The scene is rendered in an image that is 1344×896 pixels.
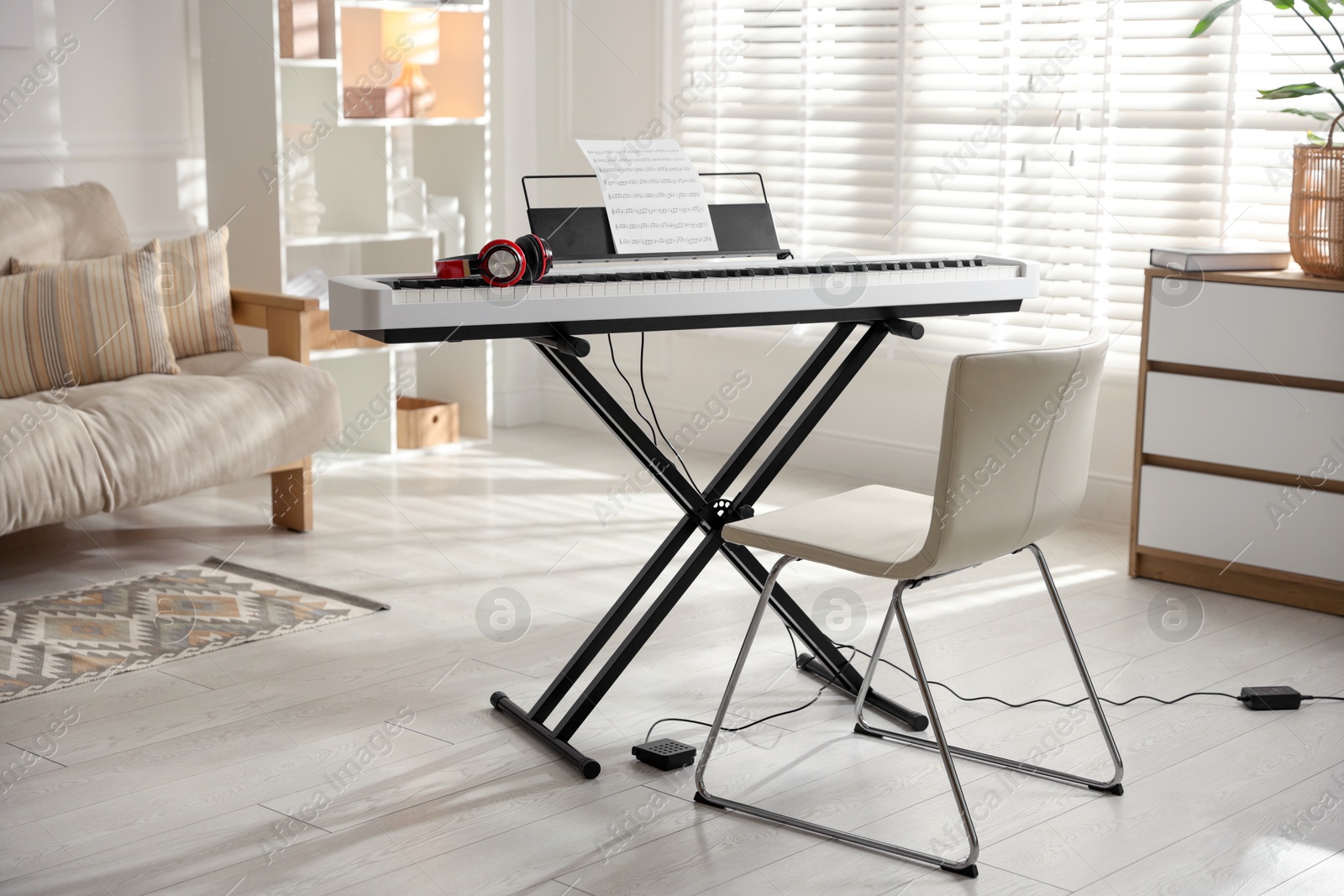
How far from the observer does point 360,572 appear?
3.57m

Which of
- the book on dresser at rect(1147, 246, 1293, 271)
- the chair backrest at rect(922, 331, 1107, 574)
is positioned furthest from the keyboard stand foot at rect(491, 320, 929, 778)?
the book on dresser at rect(1147, 246, 1293, 271)

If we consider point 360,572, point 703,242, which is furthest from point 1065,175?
point 360,572

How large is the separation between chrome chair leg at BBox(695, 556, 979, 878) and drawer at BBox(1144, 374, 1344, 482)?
1.42 m

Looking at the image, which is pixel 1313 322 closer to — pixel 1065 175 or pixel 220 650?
pixel 1065 175

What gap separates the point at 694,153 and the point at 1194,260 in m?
2.09

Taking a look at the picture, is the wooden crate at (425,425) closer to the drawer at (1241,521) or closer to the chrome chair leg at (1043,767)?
the drawer at (1241,521)

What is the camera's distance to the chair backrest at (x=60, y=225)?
3838mm

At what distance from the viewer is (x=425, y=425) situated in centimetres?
491

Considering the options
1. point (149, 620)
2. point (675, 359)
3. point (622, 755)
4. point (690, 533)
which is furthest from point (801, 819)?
point (675, 359)

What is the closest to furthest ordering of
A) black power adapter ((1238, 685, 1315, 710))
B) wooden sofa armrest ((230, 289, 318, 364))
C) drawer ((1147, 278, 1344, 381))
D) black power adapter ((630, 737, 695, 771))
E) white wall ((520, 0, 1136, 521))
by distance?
black power adapter ((630, 737, 695, 771)) < black power adapter ((1238, 685, 1315, 710)) < drawer ((1147, 278, 1344, 381)) < wooden sofa armrest ((230, 289, 318, 364)) < white wall ((520, 0, 1136, 521))

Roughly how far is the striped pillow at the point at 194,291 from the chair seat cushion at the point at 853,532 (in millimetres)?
2256

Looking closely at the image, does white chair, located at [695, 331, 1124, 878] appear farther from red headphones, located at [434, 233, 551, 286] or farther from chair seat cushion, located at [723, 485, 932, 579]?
red headphones, located at [434, 233, 551, 286]

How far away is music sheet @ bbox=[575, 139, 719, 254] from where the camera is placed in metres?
2.48

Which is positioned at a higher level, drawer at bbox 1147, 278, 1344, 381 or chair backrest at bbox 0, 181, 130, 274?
chair backrest at bbox 0, 181, 130, 274
